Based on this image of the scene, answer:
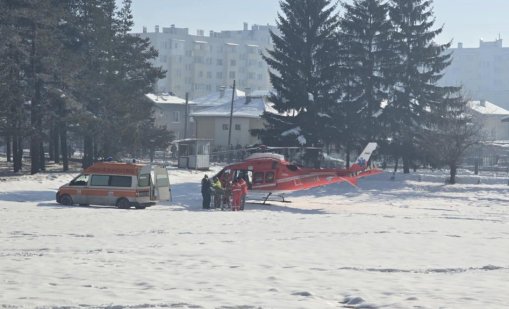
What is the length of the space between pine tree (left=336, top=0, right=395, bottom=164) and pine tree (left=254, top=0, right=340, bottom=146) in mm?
1096

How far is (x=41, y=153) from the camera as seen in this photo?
56750mm

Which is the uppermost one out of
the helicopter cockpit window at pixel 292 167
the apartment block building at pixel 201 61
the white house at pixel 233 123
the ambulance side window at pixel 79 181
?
the apartment block building at pixel 201 61

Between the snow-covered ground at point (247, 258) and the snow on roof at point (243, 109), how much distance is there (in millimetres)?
56727

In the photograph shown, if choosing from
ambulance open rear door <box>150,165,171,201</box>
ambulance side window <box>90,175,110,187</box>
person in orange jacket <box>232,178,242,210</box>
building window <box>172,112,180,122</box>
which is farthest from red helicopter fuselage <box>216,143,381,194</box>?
building window <box>172,112,180,122</box>

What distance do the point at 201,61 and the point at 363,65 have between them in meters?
127

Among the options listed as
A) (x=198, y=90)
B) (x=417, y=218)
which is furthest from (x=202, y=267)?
(x=198, y=90)

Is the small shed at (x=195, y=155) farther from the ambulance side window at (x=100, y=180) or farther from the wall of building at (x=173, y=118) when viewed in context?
the wall of building at (x=173, y=118)

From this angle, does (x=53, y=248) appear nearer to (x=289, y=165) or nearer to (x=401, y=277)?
(x=401, y=277)

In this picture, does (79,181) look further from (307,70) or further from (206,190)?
(307,70)

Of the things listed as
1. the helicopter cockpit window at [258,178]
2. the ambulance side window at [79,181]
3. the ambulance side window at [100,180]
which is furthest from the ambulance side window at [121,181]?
the helicopter cockpit window at [258,178]

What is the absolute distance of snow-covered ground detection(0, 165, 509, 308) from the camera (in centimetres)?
1334

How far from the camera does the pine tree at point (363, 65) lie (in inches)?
2404

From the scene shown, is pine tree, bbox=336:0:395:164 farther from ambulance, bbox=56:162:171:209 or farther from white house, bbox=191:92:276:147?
white house, bbox=191:92:276:147

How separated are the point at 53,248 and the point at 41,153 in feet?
127
